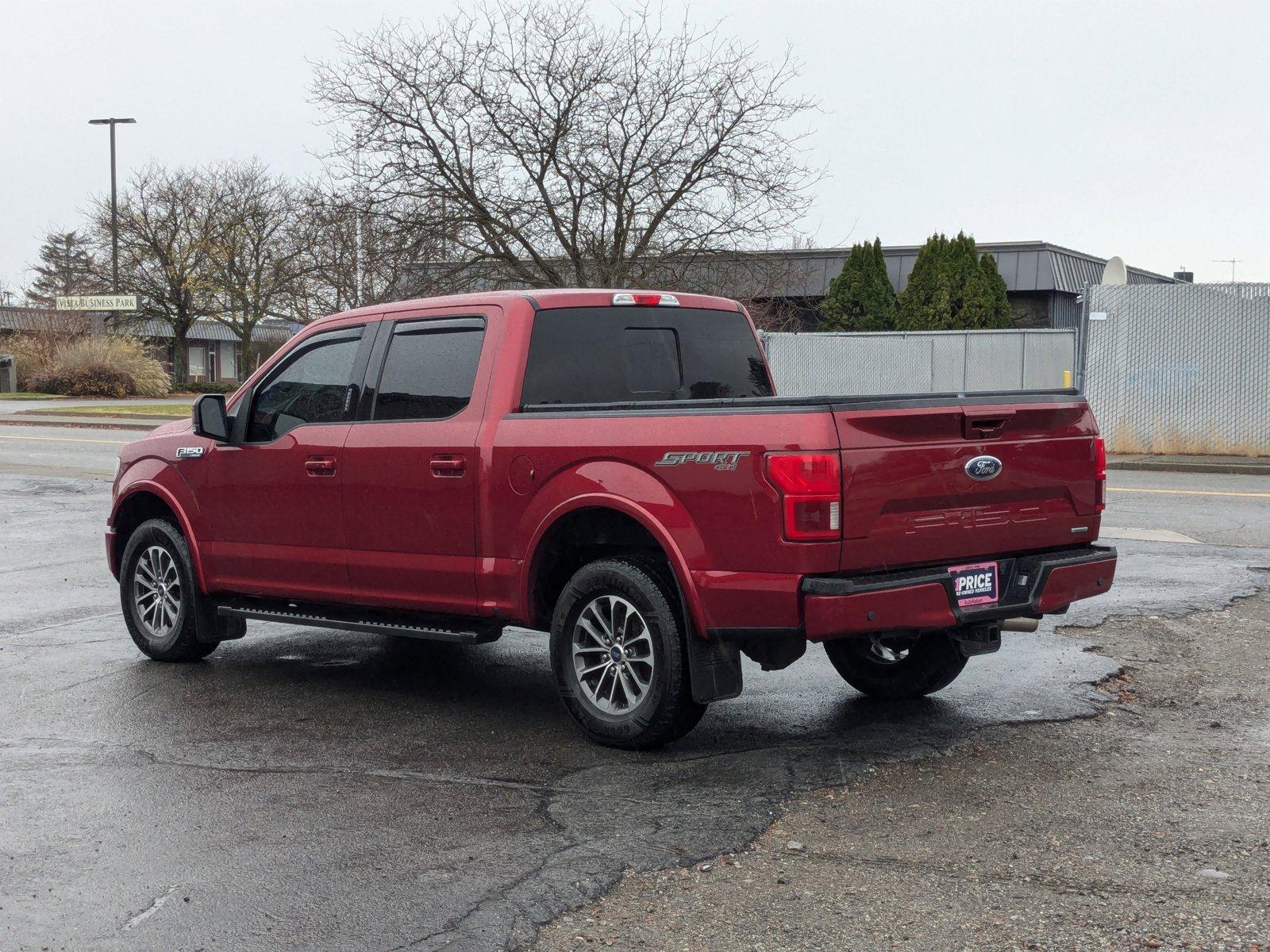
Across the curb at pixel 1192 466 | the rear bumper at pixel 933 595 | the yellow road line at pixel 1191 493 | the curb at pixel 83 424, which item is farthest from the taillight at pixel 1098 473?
the curb at pixel 83 424

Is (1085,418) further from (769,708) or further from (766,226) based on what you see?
(766,226)

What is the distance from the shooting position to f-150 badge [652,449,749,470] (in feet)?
17.4

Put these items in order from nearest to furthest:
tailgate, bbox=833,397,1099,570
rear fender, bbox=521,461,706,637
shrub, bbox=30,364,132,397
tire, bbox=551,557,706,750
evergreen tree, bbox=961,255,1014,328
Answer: tailgate, bbox=833,397,1099,570 → rear fender, bbox=521,461,706,637 → tire, bbox=551,557,706,750 → evergreen tree, bbox=961,255,1014,328 → shrub, bbox=30,364,132,397

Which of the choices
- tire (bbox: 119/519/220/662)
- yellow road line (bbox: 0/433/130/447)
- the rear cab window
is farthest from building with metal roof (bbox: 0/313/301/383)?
the rear cab window

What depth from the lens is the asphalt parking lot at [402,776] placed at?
4098 mm

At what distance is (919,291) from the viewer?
116 ft

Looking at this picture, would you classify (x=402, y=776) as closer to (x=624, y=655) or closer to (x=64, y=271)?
(x=624, y=655)

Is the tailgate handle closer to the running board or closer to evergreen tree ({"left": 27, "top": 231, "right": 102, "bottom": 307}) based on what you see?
the running board

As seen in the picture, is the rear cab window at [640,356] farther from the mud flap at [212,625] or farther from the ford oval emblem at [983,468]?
the mud flap at [212,625]

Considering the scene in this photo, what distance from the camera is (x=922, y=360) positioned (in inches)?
1011

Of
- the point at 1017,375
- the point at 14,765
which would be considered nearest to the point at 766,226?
the point at 1017,375

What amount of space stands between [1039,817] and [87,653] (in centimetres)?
569

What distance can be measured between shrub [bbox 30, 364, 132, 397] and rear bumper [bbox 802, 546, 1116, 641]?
45.6 meters

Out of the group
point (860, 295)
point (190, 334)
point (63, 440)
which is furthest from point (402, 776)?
point (190, 334)
